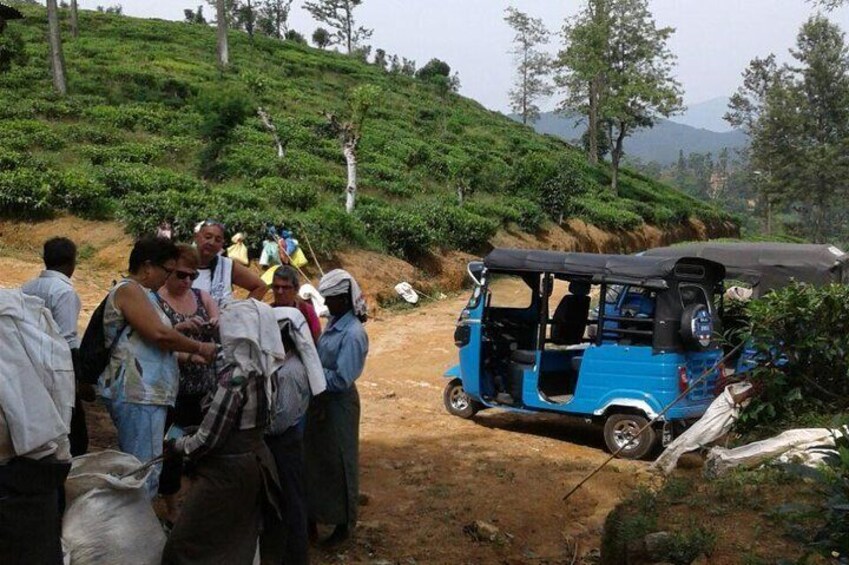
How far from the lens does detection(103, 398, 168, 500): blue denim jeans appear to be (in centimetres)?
367

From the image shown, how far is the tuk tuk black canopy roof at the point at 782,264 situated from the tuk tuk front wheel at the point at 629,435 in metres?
6.24

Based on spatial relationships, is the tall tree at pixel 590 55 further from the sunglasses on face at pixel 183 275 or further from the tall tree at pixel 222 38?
the sunglasses on face at pixel 183 275

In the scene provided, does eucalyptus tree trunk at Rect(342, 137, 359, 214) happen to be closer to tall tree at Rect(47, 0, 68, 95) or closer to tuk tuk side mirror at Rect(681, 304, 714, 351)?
tuk tuk side mirror at Rect(681, 304, 714, 351)

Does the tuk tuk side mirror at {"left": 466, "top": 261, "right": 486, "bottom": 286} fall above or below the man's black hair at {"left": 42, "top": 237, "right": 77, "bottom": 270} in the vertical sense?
below

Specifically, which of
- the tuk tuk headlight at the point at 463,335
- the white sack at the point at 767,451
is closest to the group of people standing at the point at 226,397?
the white sack at the point at 767,451

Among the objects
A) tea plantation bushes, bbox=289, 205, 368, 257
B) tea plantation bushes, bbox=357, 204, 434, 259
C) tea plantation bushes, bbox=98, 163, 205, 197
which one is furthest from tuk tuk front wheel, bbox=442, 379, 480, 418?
tea plantation bushes, bbox=98, 163, 205, 197

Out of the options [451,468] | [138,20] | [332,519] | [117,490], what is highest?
[138,20]

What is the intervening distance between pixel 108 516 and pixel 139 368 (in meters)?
0.69

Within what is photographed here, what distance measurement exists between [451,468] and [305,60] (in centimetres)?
3986

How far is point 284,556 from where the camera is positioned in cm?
396

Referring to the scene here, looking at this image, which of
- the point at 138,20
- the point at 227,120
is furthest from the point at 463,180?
the point at 138,20

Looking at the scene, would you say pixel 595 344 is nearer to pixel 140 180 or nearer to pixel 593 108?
pixel 140 180

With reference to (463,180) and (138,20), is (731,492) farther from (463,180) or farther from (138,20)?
(138,20)

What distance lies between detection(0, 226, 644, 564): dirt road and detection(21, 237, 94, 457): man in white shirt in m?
1.21
